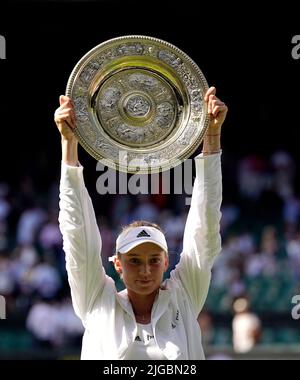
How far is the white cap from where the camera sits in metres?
4.20

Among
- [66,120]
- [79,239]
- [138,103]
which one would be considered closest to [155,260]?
[79,239]

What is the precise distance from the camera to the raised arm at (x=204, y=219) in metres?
4.23

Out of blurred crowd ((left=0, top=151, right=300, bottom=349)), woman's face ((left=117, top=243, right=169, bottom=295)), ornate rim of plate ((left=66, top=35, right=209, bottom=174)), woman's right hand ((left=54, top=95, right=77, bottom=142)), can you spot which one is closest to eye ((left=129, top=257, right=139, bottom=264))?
woman's face ((left=117, top=243, right=169, bottom=295))

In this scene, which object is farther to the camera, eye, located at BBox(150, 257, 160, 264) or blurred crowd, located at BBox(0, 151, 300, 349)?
blurred crowd, located at BBox(0, 151, 300, 349)

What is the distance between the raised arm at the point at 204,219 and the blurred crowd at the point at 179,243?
14.0 ft

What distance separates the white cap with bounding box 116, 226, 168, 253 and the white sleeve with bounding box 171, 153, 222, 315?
12cm

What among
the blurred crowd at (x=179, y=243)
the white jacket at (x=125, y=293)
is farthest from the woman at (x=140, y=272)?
the blurred crowd at (x=179, y=243)

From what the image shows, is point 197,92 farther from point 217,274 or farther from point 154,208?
point 154,208

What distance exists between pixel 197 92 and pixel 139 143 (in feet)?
1.03

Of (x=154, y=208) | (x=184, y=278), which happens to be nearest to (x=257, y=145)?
(x=154, y=208)

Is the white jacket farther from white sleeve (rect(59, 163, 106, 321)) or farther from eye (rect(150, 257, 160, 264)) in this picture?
eye (rect(150, 257, 160, 264))

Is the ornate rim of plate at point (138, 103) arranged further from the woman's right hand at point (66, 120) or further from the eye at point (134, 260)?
the eye at point (134, 260)

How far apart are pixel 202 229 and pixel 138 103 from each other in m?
0.65
